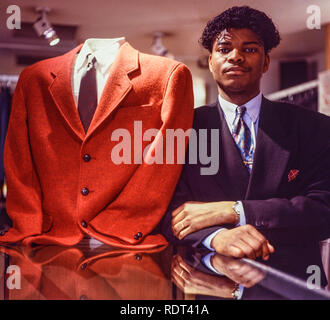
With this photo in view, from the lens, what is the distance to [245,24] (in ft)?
2.97

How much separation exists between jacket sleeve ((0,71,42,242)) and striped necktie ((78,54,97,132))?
0.15 metres

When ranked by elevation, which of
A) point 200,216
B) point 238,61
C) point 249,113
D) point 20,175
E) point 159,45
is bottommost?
point 200,216

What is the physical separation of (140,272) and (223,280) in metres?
0.17

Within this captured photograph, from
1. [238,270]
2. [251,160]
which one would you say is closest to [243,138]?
[251,160]

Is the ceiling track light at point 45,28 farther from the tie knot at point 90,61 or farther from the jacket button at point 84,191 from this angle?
the jacket button at point 84,191

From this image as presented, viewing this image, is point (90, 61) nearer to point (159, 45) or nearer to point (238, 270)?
point (159, 45)

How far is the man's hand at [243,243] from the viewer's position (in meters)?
0.82

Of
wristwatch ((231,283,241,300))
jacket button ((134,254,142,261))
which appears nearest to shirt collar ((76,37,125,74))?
jacket button ((134,254,142,261))

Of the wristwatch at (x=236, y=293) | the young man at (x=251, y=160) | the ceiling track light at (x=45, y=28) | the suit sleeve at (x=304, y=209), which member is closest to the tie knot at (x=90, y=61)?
the ceiling track light at (x=45, y=28)

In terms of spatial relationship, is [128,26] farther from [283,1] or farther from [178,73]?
[283,1]

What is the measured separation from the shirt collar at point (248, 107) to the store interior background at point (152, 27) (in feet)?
0.16

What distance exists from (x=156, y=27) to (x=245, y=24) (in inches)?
13.4
